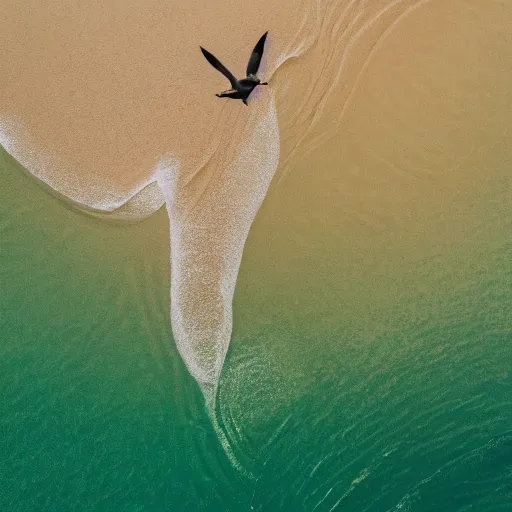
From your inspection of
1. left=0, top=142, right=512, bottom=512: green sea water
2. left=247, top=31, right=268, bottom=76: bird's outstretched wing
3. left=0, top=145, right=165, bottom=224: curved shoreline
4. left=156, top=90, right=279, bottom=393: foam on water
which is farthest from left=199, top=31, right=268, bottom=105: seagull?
left=0, top=145, right=165, bottom=224: curved shoreline

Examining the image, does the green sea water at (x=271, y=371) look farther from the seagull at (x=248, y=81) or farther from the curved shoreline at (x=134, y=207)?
the seagull at (x=248, y=81)

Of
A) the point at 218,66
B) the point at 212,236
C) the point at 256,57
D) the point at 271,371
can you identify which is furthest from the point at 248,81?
the point at 271,371

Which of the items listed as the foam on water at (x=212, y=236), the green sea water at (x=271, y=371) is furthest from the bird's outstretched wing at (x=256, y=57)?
the green sea water at (x=271, y=371)

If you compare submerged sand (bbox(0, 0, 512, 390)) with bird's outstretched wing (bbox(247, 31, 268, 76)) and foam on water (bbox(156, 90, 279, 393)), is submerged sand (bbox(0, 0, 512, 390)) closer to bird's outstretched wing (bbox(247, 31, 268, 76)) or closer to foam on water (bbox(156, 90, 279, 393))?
foam on water (bbox(156, 90, 279, 393))

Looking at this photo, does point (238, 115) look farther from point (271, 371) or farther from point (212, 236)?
point (271, 371)

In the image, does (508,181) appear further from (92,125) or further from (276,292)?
(92,125)
